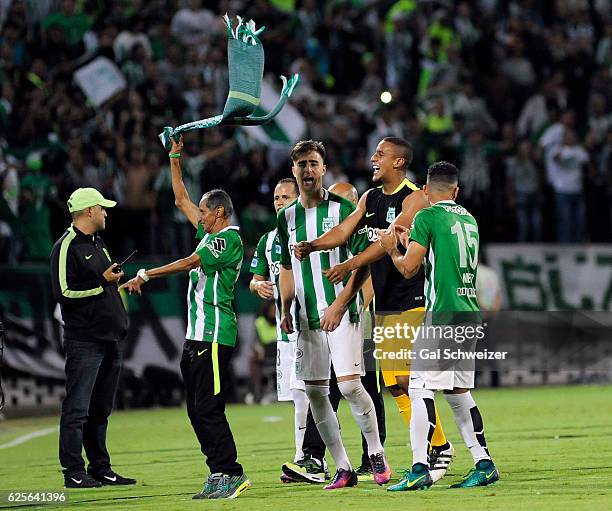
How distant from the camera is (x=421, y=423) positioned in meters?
9.06

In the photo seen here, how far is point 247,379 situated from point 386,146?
985 cm

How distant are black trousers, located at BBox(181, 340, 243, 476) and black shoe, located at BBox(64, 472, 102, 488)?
57.2 inches

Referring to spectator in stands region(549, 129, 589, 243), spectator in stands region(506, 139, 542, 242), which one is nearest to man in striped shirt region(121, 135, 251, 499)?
spectator in stands region(506, 139, 542, 242)

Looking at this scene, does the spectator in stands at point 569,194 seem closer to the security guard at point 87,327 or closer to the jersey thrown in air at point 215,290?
the security guard at point 87,327

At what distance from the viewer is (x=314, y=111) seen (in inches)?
822

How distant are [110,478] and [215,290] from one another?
2.02 m

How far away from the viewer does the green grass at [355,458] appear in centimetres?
870

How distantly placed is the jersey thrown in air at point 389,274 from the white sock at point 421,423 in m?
1.23

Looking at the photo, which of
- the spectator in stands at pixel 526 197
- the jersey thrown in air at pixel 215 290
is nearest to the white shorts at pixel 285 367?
the jersey thrown in air at pixel 215 290

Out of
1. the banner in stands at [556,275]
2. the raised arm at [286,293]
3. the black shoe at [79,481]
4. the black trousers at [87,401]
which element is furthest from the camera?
the banner in stands at [556,275]

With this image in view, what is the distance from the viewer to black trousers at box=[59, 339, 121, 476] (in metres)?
10.6

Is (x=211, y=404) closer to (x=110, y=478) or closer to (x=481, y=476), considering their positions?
Result: (x=110, y=478)

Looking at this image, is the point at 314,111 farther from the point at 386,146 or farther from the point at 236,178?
the point at 386,146

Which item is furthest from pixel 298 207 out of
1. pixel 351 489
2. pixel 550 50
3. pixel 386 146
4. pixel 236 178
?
pixel 550 50
